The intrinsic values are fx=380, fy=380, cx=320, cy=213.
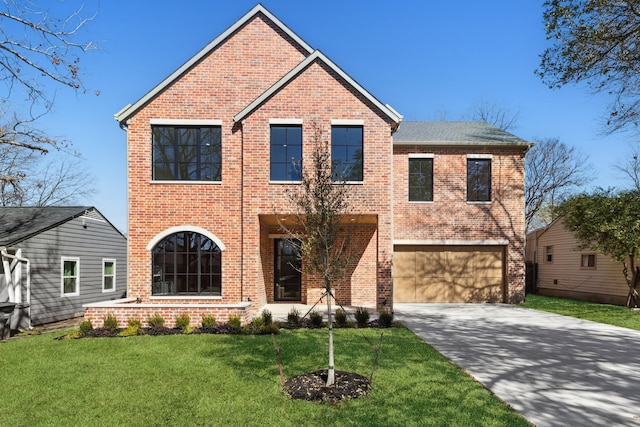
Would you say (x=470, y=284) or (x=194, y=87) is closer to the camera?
(x=194, y=87)

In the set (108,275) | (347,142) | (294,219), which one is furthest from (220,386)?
(108,275)

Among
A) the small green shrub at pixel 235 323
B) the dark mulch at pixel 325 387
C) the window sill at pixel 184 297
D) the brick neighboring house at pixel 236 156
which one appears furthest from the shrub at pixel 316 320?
the dark mulch at pixel 325 387

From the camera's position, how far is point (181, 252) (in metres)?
12.9

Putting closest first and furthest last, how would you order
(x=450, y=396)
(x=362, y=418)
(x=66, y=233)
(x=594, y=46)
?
(x=362, y=418)
(x=450, y=396)
(x=594, y=46)
(x=66, y=233)

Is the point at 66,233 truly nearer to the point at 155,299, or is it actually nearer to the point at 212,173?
the point at 155,299

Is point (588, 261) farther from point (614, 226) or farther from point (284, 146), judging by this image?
point (284, 146)

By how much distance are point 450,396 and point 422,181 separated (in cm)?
1209

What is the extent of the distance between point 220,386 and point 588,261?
65.1 feet

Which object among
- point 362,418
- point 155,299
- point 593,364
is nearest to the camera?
point 362,418

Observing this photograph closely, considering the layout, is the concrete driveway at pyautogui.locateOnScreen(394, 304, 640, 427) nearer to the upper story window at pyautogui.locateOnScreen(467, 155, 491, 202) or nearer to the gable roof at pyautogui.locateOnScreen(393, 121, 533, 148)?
the upper story window at pyautogui.locateOnScreen(467, 155, 491, 202)

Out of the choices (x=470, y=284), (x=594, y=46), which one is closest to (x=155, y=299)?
(x=470, y=284)

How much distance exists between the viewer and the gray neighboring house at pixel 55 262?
12500 mm

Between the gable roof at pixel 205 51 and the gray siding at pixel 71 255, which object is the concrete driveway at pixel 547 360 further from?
the gray siding at pixel 71 255

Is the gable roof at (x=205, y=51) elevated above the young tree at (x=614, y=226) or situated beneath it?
elevated above
